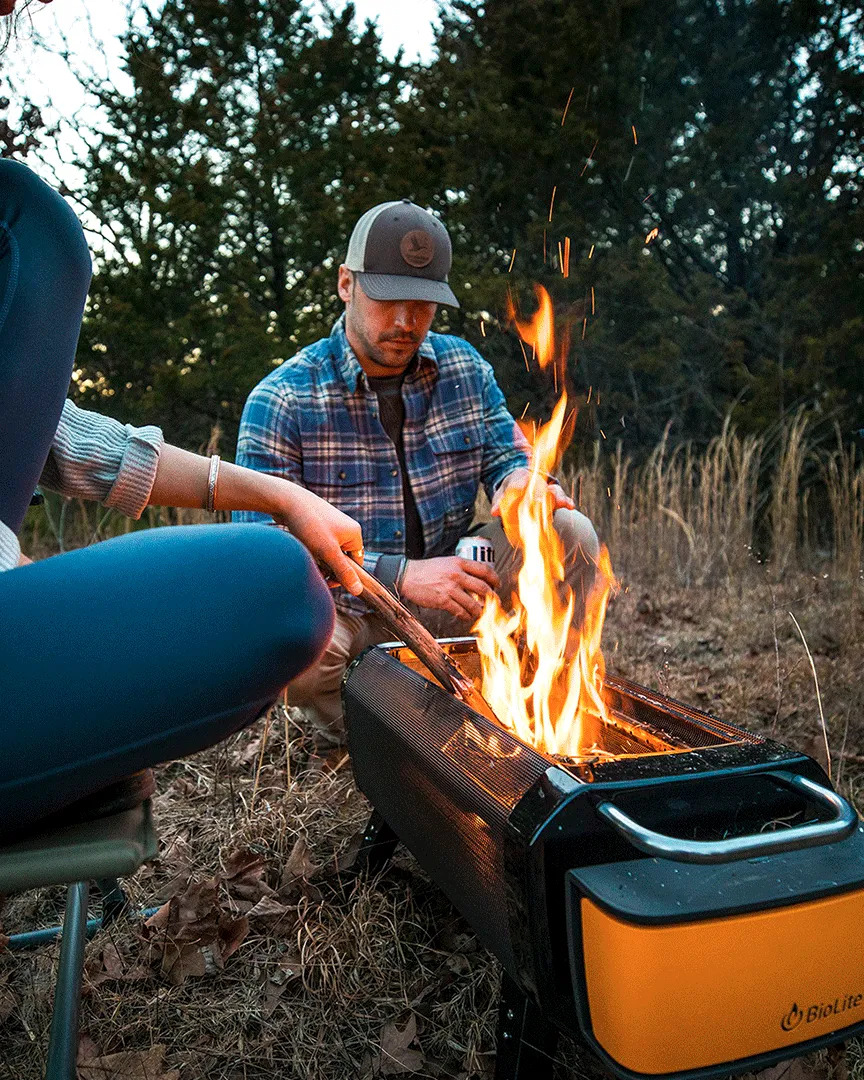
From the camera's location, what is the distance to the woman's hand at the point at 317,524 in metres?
1.31

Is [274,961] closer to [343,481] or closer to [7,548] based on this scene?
[7,548]

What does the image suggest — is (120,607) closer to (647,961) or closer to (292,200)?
(647,961)

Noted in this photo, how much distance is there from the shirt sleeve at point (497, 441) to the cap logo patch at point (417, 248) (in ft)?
1.59

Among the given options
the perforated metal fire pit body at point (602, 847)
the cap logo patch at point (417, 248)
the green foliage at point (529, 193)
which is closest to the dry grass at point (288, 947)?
the perforated metal fire pit body at point (602, 847)

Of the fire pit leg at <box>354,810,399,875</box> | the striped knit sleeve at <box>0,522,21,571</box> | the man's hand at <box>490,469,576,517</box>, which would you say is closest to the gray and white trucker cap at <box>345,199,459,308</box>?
the man's hand at <box>490,469,576,517</box>

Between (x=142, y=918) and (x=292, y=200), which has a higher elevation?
(x=292, y=200)

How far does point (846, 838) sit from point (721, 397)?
29.2ft

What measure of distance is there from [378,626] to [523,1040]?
5.67ft

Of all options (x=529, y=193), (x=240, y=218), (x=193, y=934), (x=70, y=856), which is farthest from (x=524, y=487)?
(x=240, y=218)

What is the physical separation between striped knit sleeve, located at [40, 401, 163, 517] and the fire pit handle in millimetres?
762

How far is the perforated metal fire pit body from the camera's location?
3.14 ft

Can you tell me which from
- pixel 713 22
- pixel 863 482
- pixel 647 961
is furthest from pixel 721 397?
pixel 647 961

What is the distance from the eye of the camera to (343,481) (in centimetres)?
296

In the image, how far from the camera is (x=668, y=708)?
1481 mm
